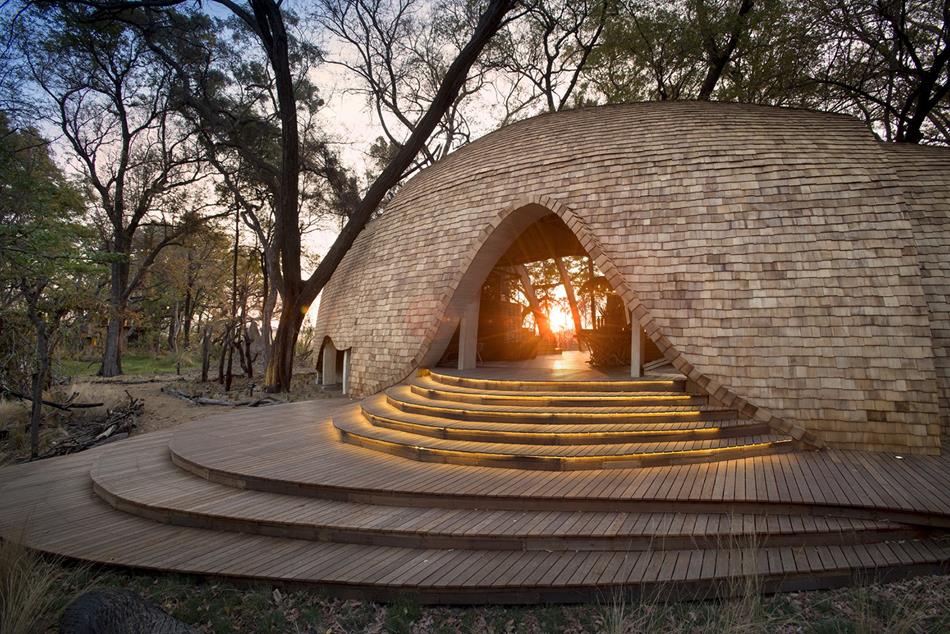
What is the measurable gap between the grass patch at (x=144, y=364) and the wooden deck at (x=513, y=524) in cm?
1705

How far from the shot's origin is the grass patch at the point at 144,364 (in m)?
19.1

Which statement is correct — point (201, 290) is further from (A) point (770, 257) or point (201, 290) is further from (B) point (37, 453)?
(A) point (770, 257)

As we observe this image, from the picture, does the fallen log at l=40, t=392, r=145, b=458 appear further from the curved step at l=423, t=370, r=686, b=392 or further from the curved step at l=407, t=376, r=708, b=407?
the curved step at l=423, t=370, r=686, b=392

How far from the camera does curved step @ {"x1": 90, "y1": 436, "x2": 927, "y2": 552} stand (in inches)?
144

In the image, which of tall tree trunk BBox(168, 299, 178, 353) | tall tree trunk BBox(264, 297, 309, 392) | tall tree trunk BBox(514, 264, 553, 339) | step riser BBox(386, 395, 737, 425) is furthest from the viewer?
tall tree trunk BBox(168, 299, 178, 353)

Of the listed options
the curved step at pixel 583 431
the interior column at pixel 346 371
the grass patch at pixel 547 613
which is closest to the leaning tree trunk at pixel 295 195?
the interior column at pixel 346 371

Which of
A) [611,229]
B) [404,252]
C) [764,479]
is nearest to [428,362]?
[404,252]

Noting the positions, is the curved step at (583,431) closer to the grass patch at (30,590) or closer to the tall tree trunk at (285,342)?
the grass patch at (30,590)

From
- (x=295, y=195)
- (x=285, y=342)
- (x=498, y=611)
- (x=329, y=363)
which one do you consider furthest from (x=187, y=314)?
(x=498, y=611)

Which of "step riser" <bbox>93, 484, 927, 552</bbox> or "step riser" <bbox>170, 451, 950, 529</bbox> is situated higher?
"step riser" <bbox>170, 451, 950, 529</bbox>

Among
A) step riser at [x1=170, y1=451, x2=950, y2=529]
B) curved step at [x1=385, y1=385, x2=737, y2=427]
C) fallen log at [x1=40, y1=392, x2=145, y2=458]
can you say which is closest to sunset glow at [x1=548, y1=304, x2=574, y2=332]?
curved step at [x1=385, y1=385, x2=737, y2=427]

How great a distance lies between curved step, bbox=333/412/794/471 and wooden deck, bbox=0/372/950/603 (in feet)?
0.42

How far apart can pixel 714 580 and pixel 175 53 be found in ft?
64.1

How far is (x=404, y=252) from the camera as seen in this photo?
9469 millimetres
